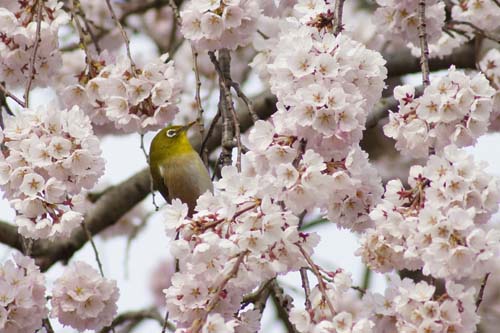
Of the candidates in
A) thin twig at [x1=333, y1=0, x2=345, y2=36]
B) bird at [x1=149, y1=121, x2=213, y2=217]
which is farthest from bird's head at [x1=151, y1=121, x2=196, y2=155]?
thin twig at [x1=333, y1=0, x2=345, y2=36]

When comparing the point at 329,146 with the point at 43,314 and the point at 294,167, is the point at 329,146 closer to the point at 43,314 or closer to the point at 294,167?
the point at 294,167

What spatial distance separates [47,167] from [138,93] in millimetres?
810

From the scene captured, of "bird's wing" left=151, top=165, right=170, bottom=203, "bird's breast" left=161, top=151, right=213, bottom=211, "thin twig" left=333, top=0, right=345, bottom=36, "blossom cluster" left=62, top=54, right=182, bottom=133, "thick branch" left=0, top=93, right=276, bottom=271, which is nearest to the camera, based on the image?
"thin twig" left=333, top=0, right=345, bottom=36

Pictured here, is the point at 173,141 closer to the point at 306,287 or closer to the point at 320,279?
the point at 306,287

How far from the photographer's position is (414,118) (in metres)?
2.81

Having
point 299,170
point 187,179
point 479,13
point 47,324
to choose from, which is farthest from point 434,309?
point 187,179

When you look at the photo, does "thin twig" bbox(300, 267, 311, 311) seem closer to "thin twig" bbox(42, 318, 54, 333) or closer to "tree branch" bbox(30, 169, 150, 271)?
"thin twig" bbox(42, 318, 54, 333)

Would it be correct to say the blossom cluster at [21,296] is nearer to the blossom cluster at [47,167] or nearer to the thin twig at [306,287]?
the blossom cluster at [47,167]

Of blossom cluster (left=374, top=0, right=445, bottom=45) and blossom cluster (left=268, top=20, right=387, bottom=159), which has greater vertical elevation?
blossom cluster (left=268, top=20, right=387, bottom=159)

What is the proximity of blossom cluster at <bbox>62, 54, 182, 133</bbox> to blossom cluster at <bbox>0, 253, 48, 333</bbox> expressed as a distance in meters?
0.71

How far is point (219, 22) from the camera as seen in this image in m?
3.44

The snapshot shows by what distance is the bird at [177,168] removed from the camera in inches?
196

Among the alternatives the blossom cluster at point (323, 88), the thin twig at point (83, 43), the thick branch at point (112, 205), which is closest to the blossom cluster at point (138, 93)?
the thin twig at point (83, 43)

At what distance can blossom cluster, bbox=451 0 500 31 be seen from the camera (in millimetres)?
4609
